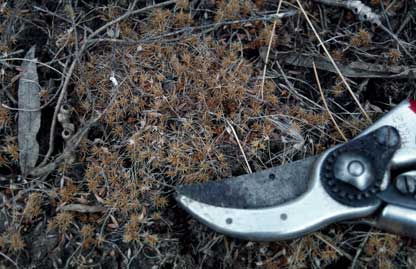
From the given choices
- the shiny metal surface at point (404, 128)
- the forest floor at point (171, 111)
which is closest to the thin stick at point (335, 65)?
the forest floor at point (171, 111)

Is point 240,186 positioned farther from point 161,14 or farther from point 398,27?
point 398,27

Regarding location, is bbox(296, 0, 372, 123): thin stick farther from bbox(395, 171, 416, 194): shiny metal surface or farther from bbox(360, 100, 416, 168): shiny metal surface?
bbox(395, 171, 416, 194): shiny metal surface

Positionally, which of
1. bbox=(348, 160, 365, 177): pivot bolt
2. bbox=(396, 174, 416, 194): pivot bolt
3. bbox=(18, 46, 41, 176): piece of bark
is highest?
bbox=(348, 160, 365, 177): pivot bolt

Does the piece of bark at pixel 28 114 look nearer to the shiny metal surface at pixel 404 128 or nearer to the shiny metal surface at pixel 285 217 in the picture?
the shiny metal surface at pixel 285 217

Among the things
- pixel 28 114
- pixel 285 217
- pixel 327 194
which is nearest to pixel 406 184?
pixel 327 194

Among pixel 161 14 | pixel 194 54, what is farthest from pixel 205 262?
pixel 161 14

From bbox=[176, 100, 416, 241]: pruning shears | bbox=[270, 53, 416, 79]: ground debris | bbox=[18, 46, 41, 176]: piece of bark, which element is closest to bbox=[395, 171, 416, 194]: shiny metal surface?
bbox=[176, 100, 416, 241]: pruning shears
